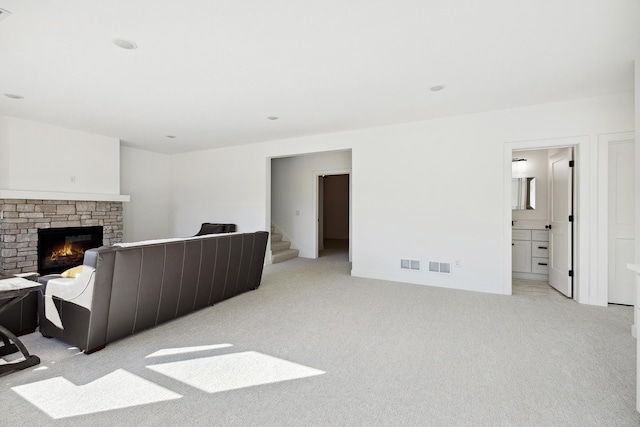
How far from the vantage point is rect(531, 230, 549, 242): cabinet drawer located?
4.76 m

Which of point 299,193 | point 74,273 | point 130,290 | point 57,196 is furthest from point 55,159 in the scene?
point 299,193

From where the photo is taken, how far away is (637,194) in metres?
2.42

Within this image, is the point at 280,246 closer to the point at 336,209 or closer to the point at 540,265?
the point at 336,209

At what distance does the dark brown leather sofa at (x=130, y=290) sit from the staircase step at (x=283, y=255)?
9.84 ft

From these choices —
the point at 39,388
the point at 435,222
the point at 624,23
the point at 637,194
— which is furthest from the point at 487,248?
the point at 39,388

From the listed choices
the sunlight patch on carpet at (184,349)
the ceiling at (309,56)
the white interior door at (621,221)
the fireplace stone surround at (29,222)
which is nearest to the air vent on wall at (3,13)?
the ceiling at (309,56)

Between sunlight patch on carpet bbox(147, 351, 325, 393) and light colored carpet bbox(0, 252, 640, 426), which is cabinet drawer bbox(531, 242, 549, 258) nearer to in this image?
light colored carpet bbox(0, 252, 640, 426)

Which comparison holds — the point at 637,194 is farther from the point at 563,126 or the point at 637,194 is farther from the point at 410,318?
the point at 410,318

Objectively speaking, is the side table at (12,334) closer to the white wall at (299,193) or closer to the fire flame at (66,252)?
the fire flame at (66,252)

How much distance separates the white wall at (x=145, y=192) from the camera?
6.65 m

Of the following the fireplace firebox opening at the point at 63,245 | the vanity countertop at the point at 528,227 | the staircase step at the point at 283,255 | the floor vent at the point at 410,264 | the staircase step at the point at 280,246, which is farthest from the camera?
the staircase step at the point at 280,246

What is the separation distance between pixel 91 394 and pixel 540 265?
5.78 metres

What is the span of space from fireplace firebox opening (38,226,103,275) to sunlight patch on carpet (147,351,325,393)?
171 inches

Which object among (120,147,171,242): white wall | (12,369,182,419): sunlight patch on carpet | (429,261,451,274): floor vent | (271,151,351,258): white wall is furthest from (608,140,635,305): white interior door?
(120,147,171,242): white wall
